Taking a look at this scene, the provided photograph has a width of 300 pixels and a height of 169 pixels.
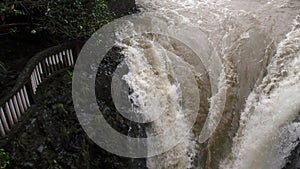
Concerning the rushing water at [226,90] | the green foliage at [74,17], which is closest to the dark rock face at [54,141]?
the rushing water at [226,90]

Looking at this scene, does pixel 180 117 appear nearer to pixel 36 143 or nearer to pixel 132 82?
pixel 132 82

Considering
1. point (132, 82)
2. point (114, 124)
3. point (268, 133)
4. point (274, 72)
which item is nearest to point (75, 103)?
point (114, 124)

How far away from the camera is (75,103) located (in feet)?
23.0

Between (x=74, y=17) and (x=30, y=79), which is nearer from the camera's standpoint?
(x=30, y=79)

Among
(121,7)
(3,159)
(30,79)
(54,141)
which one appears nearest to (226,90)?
(54,141)

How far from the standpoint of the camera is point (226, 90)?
296 inches

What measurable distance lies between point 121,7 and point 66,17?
3.83 meters

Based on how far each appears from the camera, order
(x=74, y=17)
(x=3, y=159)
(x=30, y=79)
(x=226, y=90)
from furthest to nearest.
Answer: (x=74, y=17) → (x=226, y=90) → (x=30, y=79) → (x=3, y=159)

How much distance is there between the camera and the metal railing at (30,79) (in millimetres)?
5652

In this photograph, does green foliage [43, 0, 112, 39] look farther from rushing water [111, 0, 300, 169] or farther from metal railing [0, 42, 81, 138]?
rushing water [111, 0, 300, 169]

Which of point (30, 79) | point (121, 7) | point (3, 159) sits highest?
point (121, 7)

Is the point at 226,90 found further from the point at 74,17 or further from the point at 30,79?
the point at 30,79

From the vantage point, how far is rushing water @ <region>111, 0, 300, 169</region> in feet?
20.7

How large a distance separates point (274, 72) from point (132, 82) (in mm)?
3308
